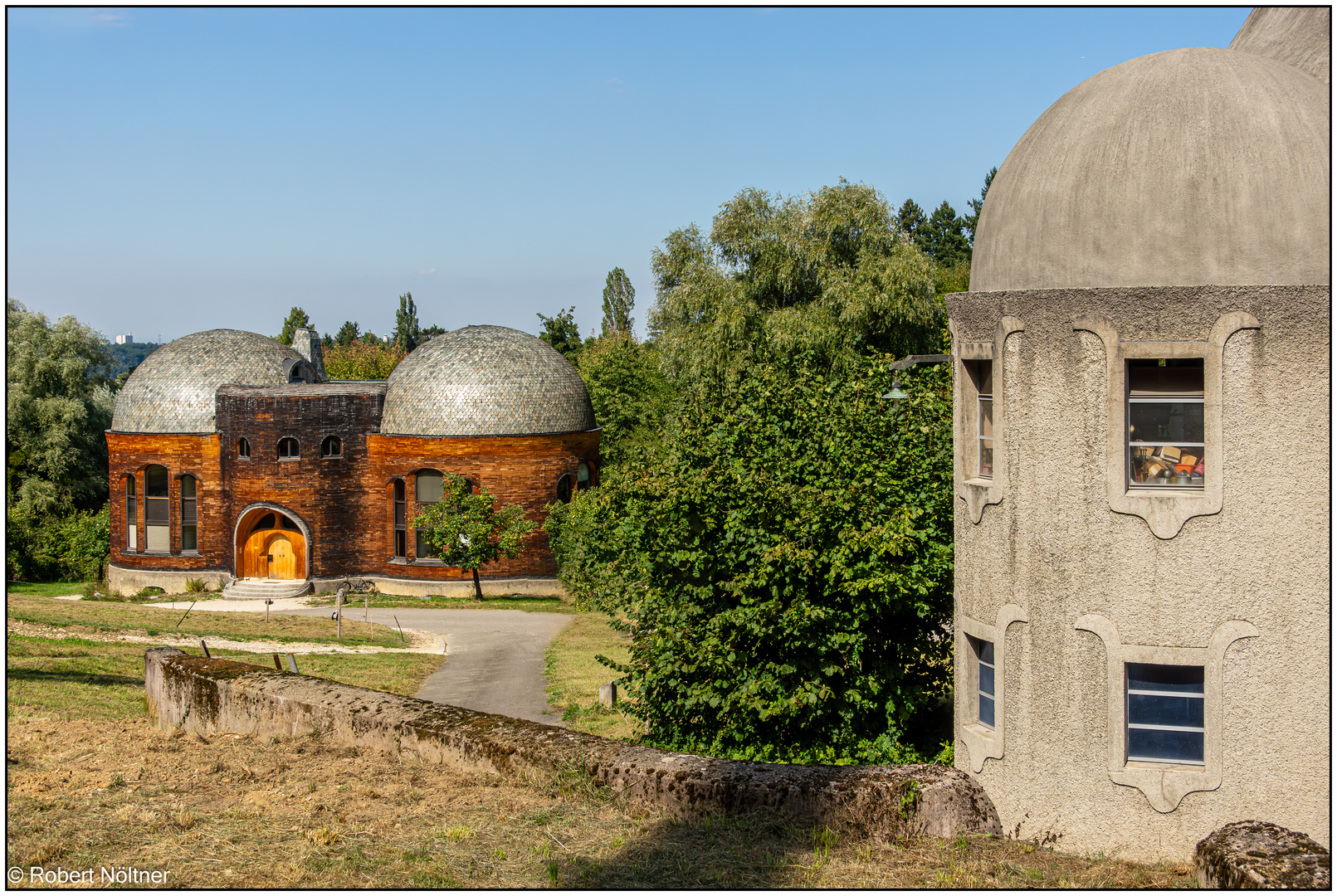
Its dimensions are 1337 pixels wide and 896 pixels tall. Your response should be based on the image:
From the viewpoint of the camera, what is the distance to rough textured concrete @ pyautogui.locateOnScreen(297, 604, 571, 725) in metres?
22.9

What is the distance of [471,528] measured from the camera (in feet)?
122

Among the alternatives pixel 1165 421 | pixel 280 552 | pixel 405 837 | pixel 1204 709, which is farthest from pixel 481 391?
pixel 1204 709

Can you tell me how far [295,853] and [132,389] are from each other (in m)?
36.8

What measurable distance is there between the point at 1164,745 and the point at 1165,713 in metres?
0.31

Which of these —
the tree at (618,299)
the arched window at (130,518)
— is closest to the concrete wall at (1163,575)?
the arched window at (130,518)

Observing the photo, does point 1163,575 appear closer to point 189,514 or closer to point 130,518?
point 189,514

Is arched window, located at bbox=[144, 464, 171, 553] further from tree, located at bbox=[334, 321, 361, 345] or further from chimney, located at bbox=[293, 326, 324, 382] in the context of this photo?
tree, located at bbox=[334, 321, 361, 345]

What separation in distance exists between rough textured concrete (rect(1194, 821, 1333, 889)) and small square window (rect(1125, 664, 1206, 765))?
86cm

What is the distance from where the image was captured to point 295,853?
8.95 m

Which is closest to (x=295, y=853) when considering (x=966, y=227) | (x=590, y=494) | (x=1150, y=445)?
(x=1150, y=445)

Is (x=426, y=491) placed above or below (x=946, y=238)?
below

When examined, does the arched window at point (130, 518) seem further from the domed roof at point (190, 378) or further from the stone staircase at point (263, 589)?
the stone staircase at point (263, 589)

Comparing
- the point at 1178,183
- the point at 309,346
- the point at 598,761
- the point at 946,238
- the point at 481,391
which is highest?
the point at 946,238

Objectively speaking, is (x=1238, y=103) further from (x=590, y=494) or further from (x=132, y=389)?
(x=132, y=389)
